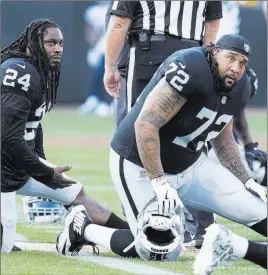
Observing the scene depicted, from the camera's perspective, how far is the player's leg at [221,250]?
4445mm

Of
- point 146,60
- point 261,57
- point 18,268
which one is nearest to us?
point 18,268

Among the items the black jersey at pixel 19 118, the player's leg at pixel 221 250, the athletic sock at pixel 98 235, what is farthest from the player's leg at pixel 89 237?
the player's leg at pixel 221 250

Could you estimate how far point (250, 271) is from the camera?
489cm

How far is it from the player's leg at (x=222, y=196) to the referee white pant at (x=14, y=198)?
762 millimetres

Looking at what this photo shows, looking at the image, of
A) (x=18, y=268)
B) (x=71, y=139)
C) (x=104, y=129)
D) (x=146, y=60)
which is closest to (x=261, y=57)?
(x=104, y=129)

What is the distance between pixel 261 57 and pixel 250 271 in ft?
49.1

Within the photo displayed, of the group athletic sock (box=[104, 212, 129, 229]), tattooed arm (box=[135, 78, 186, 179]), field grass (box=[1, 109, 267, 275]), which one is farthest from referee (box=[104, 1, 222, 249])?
tattooed arm (box=[135, 78, 186, 179])

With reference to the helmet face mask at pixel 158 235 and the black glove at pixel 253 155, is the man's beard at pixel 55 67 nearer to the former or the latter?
the helmet face mask at pixel 158 235

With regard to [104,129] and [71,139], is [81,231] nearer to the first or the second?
[71,139]

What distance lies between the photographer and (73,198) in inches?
230

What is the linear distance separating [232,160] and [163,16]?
41.7 inches

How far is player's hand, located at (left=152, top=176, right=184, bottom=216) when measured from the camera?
490 centimetres

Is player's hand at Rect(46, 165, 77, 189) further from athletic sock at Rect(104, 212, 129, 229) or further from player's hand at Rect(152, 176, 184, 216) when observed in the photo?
player's hand at Rect(152, 176, 184, 216)

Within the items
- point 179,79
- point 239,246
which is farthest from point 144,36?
point 239,246
